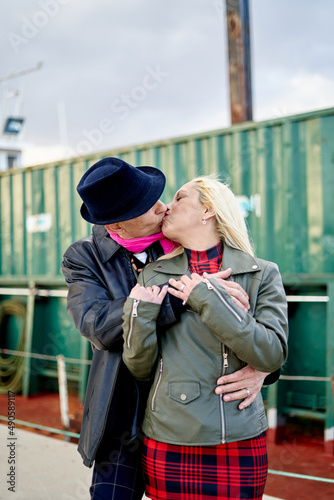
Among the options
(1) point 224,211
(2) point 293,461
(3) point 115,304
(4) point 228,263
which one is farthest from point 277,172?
(3) point 115,304

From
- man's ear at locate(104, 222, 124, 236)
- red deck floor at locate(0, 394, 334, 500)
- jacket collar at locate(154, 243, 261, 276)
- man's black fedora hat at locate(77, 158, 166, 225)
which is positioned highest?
man's black fedora hat at locate(77, 158, 166, 225)

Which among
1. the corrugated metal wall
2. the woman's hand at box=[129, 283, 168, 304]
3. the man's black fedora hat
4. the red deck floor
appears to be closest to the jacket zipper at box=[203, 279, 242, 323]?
the woman's hand at box=[129, 283, 168, 304]

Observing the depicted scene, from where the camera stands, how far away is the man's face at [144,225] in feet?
5.54

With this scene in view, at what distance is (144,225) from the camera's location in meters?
1.71

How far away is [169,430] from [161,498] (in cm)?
24

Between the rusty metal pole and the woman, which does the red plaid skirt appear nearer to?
the woman

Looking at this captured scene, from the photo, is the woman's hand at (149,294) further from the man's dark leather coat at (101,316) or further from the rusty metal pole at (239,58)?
the rusty metal pole at (239,58)

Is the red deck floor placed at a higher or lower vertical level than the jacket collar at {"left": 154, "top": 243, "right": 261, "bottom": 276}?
→ lower

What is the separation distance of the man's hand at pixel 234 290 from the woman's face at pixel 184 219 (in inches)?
8.2

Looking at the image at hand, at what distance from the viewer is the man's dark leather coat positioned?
1.62 meters

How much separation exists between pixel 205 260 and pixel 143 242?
254 millimetres

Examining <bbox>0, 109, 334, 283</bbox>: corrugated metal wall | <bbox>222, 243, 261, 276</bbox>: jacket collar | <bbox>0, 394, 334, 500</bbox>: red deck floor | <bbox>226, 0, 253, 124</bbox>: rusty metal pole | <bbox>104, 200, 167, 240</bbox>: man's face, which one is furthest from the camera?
<bbox>226, 0, 253, 124</bbox>: rusty metal pole

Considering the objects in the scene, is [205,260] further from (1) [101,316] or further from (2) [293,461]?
(2) [293,461]

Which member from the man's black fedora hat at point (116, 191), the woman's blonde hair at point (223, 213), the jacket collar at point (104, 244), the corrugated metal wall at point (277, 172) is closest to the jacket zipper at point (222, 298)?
the woman's blonde hair at point (223, 213)
